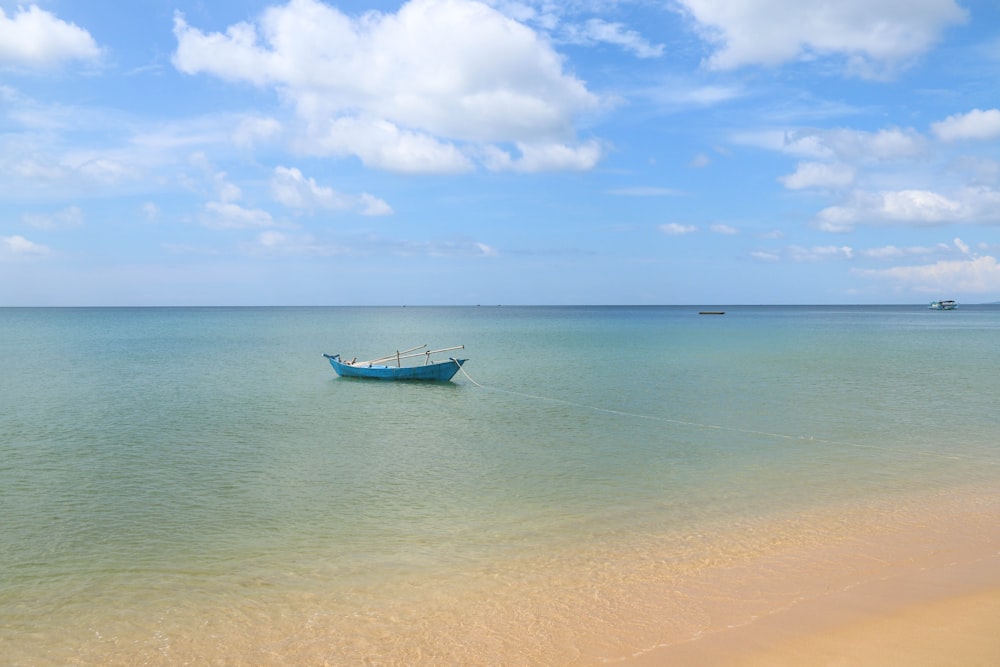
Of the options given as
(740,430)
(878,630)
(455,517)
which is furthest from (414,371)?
(878,630)

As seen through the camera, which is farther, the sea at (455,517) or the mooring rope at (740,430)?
the mooring rope at (740,430)

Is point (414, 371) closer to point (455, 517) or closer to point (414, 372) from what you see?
point (414, 372)

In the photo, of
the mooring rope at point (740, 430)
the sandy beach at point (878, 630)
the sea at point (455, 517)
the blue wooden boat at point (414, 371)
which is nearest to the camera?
the sandy beach at point (878, 630)

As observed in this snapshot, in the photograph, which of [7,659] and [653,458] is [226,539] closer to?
[7,659]

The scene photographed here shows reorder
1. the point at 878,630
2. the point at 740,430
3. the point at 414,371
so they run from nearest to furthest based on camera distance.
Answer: the point at 878,630, the point at 740,430, the point at 414,371

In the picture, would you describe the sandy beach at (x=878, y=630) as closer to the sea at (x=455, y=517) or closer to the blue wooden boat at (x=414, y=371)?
the sea at (x=455, y=517)

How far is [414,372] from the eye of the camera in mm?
34562

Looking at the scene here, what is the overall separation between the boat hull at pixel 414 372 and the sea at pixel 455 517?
569 cm

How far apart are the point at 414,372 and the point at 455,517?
22.6 meters

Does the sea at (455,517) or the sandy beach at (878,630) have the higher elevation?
the sandy beach at (878,630)

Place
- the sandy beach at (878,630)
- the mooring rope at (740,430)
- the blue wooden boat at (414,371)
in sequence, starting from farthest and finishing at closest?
the blue wooden boat at (414,371) < the mooring rope at (740,430) < the sandy beach at (878,630)

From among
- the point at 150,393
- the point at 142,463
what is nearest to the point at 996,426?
the point at 142,463

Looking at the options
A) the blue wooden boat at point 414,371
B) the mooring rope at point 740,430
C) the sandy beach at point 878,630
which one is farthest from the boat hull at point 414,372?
the sandy beach at point 878,630

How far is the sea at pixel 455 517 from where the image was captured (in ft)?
25.5
